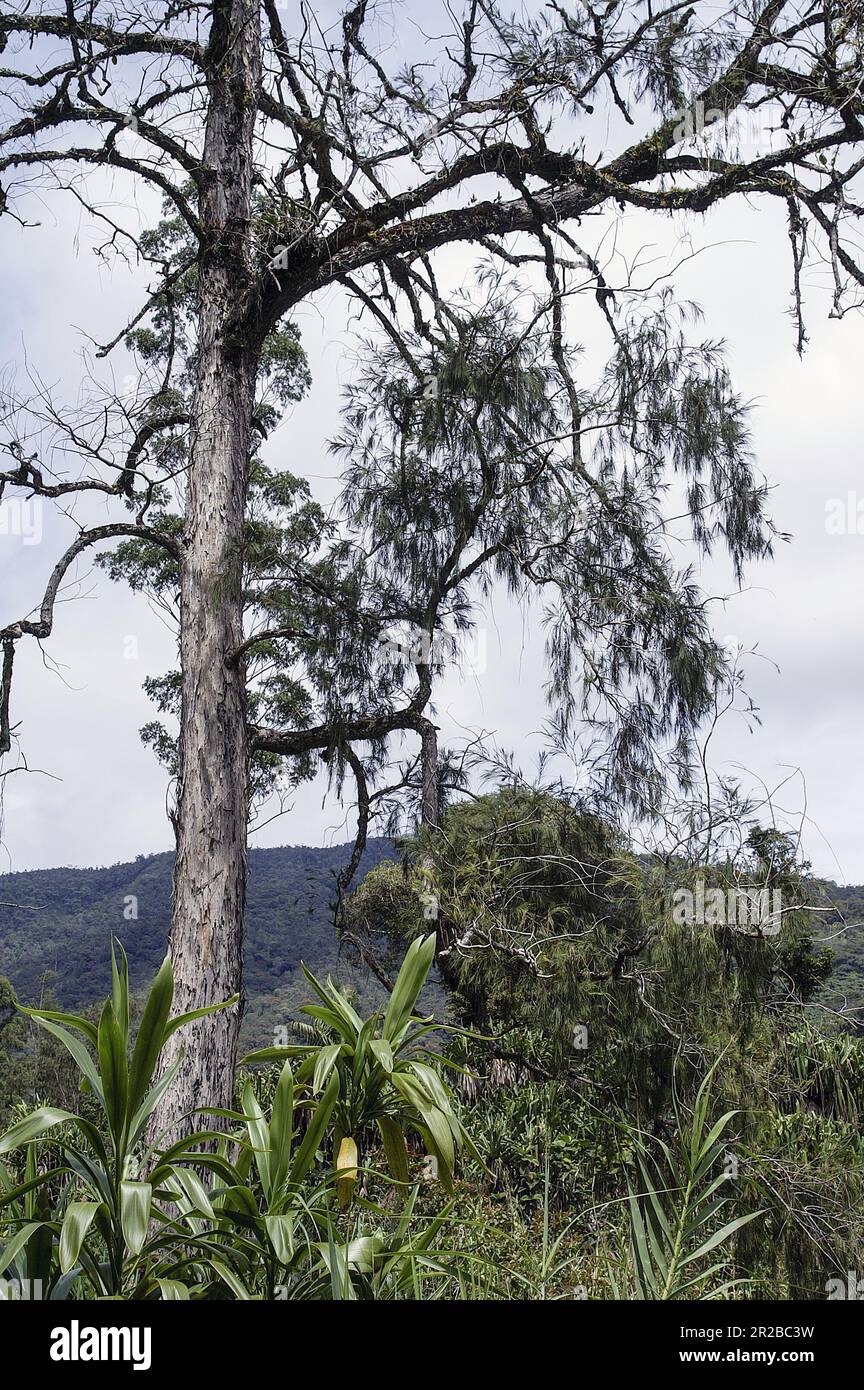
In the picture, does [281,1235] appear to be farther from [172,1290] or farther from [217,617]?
[217,617]

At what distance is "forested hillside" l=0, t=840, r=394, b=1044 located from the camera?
13977 millimetres

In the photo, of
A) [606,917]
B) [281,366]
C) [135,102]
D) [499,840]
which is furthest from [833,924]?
[281,366]

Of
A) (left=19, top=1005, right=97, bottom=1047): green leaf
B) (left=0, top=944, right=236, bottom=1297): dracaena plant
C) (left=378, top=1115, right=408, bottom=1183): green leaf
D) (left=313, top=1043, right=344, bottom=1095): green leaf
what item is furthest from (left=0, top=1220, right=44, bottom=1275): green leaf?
(left=378, top=1115, right=408, bottom=1183): green leaf

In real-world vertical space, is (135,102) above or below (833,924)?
above

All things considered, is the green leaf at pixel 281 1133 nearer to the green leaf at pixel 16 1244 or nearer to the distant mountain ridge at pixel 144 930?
the green leaf at pixel 16 1244

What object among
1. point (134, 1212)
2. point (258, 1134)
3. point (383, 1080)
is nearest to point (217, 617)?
point (383, 1080)

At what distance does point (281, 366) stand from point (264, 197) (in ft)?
12.5

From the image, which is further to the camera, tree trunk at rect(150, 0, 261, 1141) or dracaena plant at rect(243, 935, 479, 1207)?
tree trunk at rect(150, 0, 261, 1141)

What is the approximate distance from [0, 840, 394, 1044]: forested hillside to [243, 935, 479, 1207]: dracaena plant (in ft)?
28.7

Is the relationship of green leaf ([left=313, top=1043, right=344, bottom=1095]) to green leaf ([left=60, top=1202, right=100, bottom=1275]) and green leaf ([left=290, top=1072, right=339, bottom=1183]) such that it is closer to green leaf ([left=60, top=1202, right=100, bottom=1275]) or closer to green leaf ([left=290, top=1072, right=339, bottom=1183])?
green leaf ([left=290, top=1072, right=339, bottom=1183])

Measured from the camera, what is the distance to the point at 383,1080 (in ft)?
9.00

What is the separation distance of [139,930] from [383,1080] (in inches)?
702
